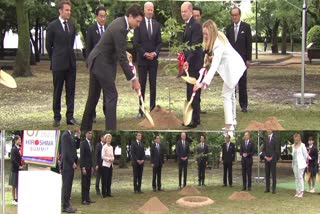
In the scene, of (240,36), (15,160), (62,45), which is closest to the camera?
(15,160)

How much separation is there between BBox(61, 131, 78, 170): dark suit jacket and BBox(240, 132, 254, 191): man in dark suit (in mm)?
1453

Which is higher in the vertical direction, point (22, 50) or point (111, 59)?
point (22, 50)

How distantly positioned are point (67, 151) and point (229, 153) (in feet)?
4.59

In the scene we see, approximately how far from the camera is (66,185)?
204 inches

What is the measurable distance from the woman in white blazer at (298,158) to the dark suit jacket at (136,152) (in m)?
1.33

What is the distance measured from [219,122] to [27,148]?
450 cm

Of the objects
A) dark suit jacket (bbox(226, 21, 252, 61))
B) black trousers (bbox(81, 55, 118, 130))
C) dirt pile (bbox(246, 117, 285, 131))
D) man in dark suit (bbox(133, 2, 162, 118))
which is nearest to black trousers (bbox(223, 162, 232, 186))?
black trousers (bbox(81, 55, 118, 130))

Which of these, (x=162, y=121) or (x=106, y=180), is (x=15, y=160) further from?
(x=162, y=121)

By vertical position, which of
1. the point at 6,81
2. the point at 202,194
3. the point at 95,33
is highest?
the point at 95,33

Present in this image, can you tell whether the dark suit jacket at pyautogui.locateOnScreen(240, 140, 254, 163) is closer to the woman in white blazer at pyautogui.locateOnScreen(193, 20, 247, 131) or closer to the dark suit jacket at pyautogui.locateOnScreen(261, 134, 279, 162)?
the dark suit jacket at pyautogui.locateOnScreen(261, 134, 279, 162)

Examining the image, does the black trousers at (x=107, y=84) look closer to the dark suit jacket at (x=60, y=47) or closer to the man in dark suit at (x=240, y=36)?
the dark suit jacket at (x=60, y=47)

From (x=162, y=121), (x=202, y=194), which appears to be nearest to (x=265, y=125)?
(x=162, y=121)

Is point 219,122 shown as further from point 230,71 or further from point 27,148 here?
point 27,148

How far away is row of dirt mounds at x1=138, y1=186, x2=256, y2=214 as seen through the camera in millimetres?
5293
